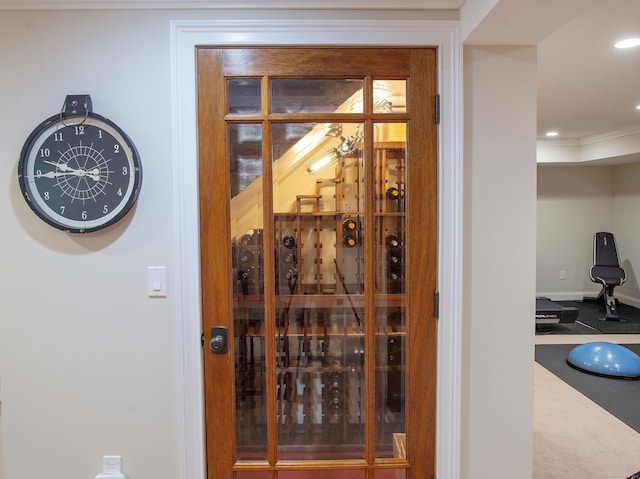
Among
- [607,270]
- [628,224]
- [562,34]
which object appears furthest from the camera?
[628,224]

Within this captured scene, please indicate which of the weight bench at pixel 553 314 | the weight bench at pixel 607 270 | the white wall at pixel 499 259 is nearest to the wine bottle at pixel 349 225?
the white wall at pixel 499 259

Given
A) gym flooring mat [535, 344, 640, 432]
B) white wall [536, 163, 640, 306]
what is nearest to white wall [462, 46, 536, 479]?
gym flooring mat [535, 344, 640, 432]

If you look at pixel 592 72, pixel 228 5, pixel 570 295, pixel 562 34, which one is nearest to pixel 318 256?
pixel 228 5

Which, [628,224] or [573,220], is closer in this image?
[628,224]

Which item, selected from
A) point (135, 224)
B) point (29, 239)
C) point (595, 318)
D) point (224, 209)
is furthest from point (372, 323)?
point (595, 318)

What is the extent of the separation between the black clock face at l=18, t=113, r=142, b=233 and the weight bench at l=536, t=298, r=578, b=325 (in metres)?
5.02

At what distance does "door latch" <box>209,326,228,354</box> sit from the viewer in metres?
1.48

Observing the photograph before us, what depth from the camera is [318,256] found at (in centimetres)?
157

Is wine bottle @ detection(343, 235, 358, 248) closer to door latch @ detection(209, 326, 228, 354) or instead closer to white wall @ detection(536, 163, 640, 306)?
door latch @ detection(209, 326, 228, 354)

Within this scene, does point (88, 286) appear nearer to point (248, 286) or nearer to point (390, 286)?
point (248, 286)

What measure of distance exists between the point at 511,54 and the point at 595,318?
5398mm

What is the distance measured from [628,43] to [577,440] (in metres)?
2.61

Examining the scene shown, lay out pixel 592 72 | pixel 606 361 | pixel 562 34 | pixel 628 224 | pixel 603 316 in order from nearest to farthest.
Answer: pixel 562 34
pixel 592 72
pixel 606 361
pixel 603 316
pixel 628 224

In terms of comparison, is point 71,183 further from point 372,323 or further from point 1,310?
point 372,323
